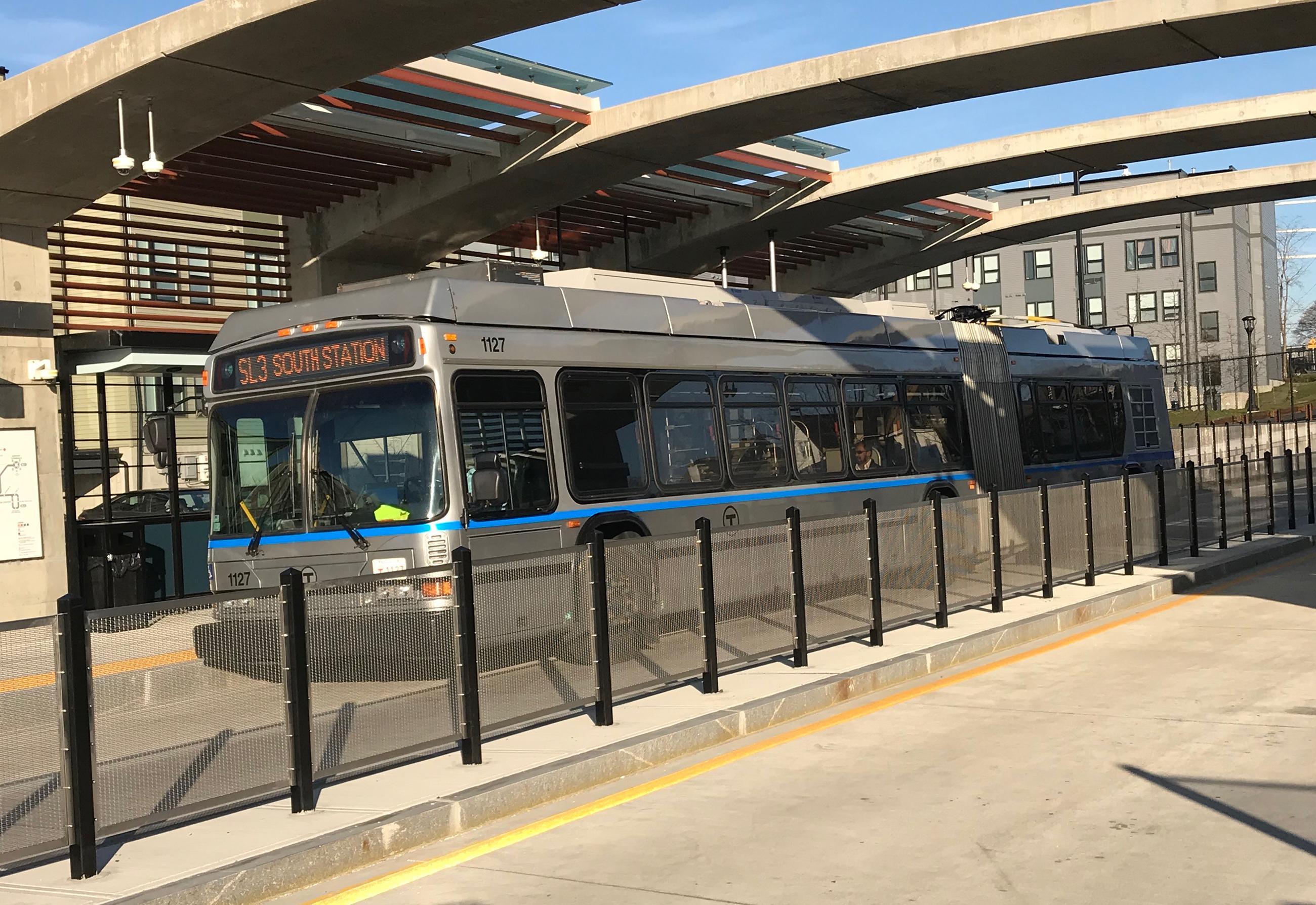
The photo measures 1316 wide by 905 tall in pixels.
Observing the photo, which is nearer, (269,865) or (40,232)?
(269,865)

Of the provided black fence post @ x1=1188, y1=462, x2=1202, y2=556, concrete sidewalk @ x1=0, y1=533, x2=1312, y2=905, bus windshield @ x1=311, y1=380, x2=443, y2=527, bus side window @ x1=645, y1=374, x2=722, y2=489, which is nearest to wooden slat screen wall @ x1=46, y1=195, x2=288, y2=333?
bus windshield @ x1=311, y1=380, x2=443, y2=527

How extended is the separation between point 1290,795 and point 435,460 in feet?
22.5

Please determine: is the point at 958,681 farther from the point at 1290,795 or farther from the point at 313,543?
the point at 313,543

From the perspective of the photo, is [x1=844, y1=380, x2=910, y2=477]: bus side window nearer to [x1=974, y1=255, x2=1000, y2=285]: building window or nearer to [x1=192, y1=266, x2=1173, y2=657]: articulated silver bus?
[x1=192, y1=266, x2=1173, y2=657]: articulated silver bus

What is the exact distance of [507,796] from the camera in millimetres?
7684

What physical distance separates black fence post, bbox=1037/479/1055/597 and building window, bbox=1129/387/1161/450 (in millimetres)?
10361

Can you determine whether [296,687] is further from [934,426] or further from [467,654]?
[934,426]

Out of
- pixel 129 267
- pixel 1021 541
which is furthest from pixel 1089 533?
pixel 129 267

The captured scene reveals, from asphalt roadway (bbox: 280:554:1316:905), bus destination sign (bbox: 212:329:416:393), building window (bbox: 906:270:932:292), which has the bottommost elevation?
asphalt roadway (bbox: 280:554:1316:905)

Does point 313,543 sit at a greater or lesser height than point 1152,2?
lesser

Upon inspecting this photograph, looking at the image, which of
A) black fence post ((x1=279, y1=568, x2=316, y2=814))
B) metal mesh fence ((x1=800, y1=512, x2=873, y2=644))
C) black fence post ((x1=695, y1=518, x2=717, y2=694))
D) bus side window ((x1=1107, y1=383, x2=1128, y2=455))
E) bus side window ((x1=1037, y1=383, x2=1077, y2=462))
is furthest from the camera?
bus side window ((x1=1107, y1=383, x2=1128, y2=455))

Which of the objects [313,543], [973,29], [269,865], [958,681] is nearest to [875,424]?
[973,29]

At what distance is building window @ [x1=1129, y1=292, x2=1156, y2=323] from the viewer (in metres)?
77.9

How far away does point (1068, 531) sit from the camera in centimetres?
1596
